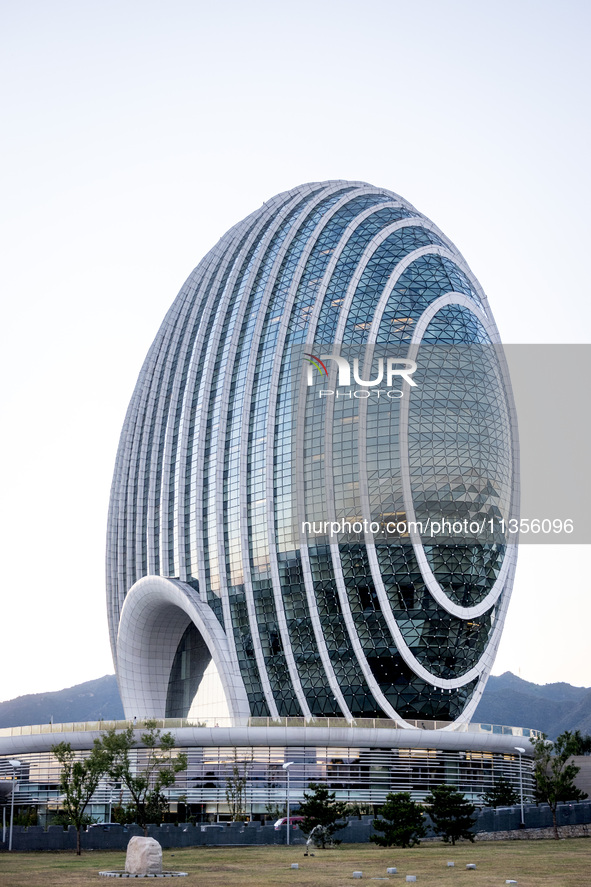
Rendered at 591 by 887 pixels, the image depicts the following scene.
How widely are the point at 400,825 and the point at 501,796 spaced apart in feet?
88.3

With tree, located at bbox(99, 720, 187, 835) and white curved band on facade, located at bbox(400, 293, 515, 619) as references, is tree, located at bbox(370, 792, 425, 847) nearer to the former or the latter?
tree, located at bbox(99, 720, 187, 835)

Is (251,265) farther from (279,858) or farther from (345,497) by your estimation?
(279,858)

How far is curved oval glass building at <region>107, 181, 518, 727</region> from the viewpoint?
86375mm

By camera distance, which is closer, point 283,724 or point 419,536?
point 283,724

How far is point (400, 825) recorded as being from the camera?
5116cm

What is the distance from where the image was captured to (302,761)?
249 ft

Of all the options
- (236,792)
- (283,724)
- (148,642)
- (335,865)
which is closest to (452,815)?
(335,865)

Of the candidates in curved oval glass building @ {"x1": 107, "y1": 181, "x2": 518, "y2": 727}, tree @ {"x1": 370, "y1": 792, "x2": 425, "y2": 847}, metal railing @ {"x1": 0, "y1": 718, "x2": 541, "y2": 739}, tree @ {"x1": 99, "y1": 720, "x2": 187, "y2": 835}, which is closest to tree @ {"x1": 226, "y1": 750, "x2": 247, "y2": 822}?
metal railing @ {"x1": 0, "y1": 718, "x2": 541, "y2": 739}

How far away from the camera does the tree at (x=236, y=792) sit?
7112cm

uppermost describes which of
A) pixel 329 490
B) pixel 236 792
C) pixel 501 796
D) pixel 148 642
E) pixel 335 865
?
pixel 329 490

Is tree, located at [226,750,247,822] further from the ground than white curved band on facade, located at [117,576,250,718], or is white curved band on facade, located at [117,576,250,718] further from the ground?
white curved band on facade, located at [117,576,250,718]

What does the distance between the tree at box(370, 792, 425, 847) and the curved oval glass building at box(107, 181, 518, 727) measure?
1070 inches

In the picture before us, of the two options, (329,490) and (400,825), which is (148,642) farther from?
(400,825)

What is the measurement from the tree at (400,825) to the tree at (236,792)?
68.0 feet
